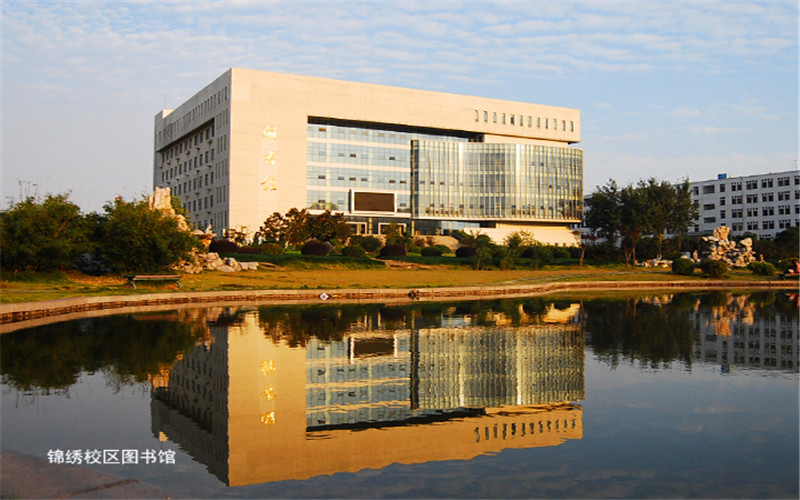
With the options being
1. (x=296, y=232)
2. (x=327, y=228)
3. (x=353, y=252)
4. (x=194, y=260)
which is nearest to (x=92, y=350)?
(x=194, y=260)

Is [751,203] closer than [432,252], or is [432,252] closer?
[432,252]

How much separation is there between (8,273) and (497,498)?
3486cm

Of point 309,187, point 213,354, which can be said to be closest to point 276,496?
point 213,354

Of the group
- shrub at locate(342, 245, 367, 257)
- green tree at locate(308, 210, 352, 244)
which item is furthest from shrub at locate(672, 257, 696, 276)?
green tree at locate(308, 210, 352, 244)

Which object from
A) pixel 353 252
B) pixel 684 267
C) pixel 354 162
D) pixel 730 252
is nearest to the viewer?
pixel 684 267

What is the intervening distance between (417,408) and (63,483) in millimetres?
5713

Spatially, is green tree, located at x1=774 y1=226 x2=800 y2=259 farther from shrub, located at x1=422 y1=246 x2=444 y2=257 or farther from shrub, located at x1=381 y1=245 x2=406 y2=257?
shrub, located at x1=381 y1=245 x2=406 y2=257

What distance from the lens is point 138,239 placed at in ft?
124

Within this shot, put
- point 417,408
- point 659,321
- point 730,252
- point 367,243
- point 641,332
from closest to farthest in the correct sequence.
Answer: point 417,408 → point 641,332 → point 659,321 → point 730,252 → point 367,243

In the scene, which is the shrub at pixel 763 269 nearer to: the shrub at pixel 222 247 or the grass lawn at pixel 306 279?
the grass lawn at pixel 306 279

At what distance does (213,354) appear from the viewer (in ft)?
53.7

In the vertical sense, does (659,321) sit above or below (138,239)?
below

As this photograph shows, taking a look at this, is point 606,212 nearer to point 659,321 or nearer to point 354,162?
point 354,162

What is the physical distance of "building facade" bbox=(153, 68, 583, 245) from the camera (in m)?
91.8
